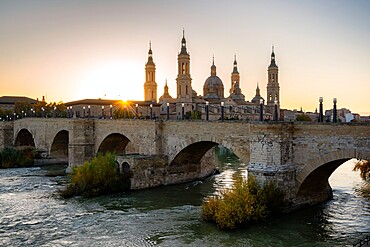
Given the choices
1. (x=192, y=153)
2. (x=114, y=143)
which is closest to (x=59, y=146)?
(x=114, y=143)

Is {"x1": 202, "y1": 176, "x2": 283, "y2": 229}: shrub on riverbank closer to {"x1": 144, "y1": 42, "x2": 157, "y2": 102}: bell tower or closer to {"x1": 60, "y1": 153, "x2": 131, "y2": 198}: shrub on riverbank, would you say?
{"x1": 60, "y1": 153, "x2": 131, "y2": 198}: shrub on riverbank

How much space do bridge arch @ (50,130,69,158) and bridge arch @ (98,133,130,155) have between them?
735 cm

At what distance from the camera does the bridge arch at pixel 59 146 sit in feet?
150

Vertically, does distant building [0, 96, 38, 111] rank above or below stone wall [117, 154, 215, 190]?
above

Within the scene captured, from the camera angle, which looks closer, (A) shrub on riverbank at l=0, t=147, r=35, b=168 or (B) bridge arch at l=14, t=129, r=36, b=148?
(A) shrub on riverbank at l=0, t=147, r=35, b=168

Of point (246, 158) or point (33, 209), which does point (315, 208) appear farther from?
point (33, 209)

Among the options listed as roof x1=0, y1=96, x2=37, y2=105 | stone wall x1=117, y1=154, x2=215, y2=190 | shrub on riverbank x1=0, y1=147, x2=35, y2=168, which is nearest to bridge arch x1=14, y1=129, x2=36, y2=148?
shrub on riverbank x1=0, y1=147, x2=35, y2=168

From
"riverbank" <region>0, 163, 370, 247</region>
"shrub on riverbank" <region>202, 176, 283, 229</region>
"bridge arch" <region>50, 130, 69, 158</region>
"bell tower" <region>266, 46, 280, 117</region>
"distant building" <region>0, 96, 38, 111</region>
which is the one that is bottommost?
"riverbank" <region>0, 163, 370, 247</region>

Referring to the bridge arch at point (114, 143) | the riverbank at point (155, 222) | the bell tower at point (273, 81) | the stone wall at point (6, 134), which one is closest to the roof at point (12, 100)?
the stone wall at point (6, 134)

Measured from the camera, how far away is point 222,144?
25.1 meters

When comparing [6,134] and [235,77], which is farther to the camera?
[235,77]

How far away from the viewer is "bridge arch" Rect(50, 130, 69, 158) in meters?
45.9

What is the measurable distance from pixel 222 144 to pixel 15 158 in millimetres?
25679

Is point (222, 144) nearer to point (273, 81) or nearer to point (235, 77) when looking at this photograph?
point (273, 81)
